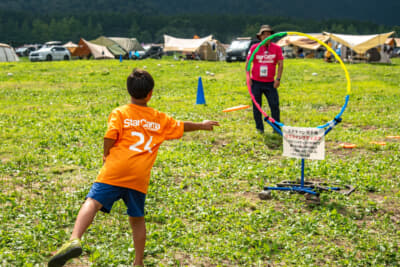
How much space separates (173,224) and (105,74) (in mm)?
19639

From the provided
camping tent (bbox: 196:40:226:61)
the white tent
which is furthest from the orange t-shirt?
camping tent (bbox: 196:40:226:61)

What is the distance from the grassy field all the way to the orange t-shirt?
3.58 ft

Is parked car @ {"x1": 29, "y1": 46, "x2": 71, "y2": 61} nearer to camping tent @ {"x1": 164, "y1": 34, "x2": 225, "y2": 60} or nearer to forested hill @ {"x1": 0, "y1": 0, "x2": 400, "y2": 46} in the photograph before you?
camping tent @ {"x1": 164, "y1": 34, "x2": 225, "y2": 60}

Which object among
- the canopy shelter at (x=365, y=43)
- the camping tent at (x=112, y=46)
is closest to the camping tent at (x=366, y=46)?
the canopy shelter at (x=365, y=43)

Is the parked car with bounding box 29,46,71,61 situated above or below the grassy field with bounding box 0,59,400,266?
A: above

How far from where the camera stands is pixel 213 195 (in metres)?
6.41

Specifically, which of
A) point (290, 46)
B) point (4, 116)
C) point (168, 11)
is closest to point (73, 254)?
point (4, 116)

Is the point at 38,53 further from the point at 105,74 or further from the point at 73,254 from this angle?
the point at 73,254

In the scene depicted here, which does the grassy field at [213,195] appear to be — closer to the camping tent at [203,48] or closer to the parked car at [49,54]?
the parked car at [49,54]

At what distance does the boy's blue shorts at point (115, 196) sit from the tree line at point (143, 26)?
12998 cm

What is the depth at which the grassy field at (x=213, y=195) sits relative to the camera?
483cm

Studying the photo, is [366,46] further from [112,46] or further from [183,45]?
[112,46]

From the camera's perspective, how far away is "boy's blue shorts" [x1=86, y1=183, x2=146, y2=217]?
4012 millimetres

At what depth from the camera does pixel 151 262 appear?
15.1ft
